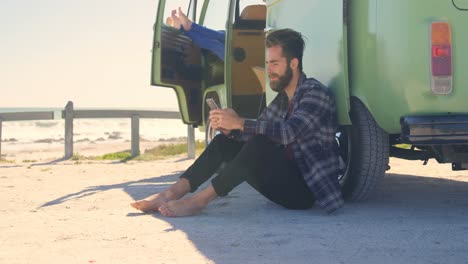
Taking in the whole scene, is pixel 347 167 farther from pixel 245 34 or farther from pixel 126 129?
pixel 126 129

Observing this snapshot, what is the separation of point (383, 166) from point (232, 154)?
41.5 inches

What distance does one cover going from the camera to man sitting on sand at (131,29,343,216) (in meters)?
4.19

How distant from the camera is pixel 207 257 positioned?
125 inches

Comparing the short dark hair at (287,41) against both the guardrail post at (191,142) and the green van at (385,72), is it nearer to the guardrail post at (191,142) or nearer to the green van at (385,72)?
the green van at (385,72)

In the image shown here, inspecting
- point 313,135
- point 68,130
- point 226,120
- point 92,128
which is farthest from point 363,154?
point 92,128

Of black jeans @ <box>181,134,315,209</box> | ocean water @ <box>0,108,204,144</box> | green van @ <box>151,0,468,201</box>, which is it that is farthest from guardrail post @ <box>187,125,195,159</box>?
ocean water @ <box>0,108,204,144</box>

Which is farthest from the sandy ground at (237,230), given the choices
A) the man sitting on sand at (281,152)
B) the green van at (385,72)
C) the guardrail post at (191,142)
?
the guardrail post at (191,142)

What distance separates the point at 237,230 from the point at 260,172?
51 cm

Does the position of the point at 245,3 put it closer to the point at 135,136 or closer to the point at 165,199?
the point at 165,199

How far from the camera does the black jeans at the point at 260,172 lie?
13.8ft

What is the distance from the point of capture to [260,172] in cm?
425

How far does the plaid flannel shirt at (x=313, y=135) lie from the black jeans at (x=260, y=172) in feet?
0.26

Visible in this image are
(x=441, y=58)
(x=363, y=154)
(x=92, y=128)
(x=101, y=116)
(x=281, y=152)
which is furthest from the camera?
(x=92, y=128)

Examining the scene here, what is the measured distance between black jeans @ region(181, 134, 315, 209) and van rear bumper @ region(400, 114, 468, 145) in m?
0.79
